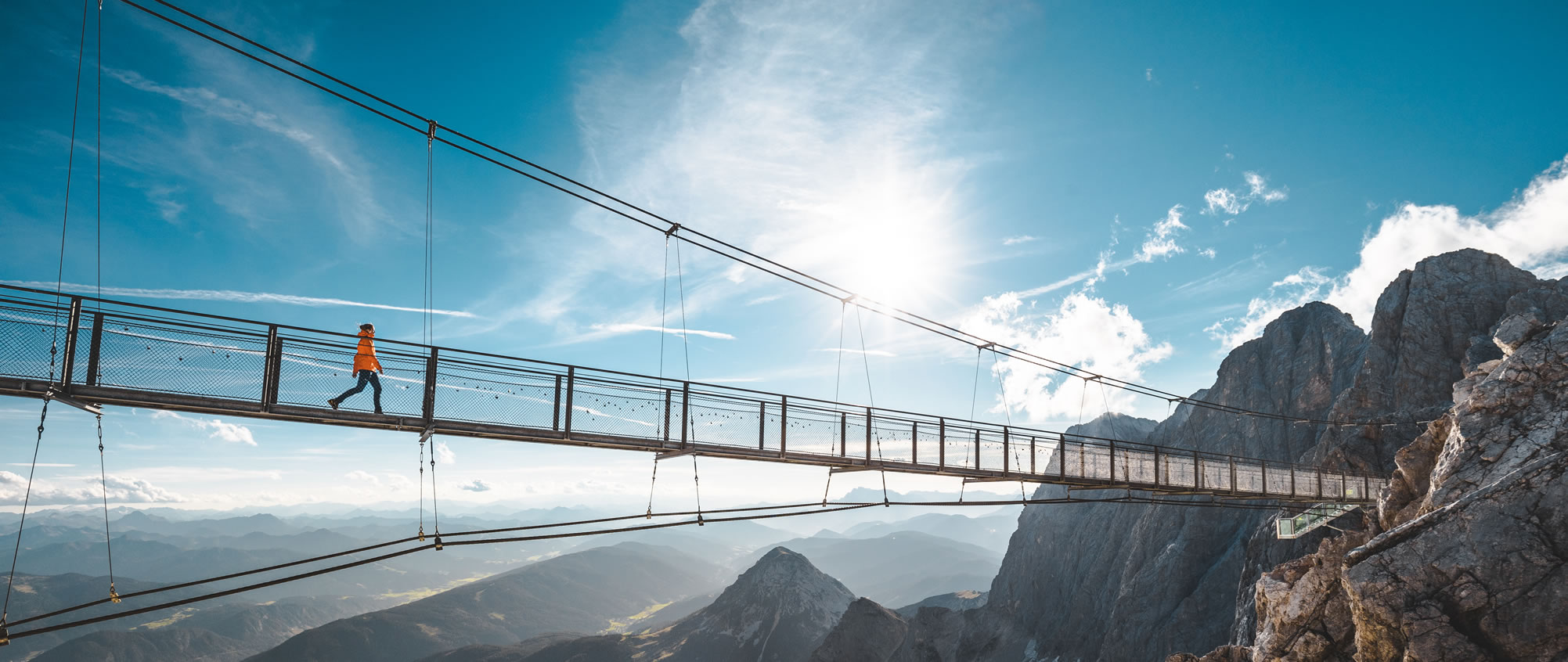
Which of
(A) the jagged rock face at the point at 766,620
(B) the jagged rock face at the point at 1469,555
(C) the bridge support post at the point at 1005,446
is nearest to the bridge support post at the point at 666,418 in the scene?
(C) the bridge support post at the point at 1005,446

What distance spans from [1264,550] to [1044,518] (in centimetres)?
5439

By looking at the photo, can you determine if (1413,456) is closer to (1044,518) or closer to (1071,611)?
(1071,611)

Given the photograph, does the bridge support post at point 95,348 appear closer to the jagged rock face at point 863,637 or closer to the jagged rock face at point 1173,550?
the jagged rock face at point 1173,550

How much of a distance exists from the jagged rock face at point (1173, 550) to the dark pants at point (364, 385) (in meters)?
52.7

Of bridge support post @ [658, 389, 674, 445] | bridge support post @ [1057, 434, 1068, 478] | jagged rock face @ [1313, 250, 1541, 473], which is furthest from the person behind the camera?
jagged rock face @ [1313, 250, 1541, 473]

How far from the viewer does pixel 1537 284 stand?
48.6 metres

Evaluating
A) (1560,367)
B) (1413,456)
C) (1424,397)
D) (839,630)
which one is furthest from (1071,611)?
(1560,367)

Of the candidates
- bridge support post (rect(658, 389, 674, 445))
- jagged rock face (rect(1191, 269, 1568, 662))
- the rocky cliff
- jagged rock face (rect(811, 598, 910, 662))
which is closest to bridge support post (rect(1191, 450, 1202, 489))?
jagged rock face (rect(1191, 269, 1568, 662))

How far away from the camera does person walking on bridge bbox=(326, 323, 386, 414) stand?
534 inches

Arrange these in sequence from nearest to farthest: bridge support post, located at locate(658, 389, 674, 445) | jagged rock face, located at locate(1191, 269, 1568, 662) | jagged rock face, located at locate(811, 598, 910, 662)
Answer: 1. bridge support post, located at locate(658, 389, 674, 445)
2. jagged rock face, located at locate(1191, 269, 1568, 662)
3. jagged rock face, located at locate(811, 598, 910, 662)

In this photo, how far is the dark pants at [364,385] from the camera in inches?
533

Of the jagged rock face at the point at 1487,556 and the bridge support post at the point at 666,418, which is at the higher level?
the bridge support post at the point at 666,418

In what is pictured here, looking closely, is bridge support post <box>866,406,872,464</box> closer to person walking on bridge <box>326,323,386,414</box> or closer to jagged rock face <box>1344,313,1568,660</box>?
person walking on bridge <box>326,323,386,414</box>

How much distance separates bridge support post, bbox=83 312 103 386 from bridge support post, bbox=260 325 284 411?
2.21 m
